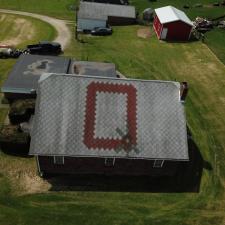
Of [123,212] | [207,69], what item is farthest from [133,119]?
[207,69]

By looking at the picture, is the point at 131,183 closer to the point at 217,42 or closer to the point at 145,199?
the point at 145,199

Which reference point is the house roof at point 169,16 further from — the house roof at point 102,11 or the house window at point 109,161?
the house window at point 109,161

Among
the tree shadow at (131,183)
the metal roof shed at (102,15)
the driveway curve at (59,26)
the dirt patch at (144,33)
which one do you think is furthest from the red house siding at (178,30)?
the tree shadow at (131,183)

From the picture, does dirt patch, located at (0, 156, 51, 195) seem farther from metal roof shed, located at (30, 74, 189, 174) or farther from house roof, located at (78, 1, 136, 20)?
house roof, located at (78, 1, 136, 20)

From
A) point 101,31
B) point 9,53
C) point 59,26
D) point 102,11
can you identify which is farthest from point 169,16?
point 9,53

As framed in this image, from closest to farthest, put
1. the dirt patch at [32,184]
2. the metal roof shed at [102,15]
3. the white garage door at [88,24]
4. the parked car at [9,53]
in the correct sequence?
1. the dirt patch at [32,184]
2. the parked car at [9,53]
3. the white garage door at [88,24]
4. the metal roof shed at [102,15]

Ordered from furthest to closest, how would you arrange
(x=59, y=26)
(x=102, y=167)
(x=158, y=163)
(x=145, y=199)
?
(x=59, y=26), (x=158, y=163), (x=102, y=167), (x=145, y=199)
